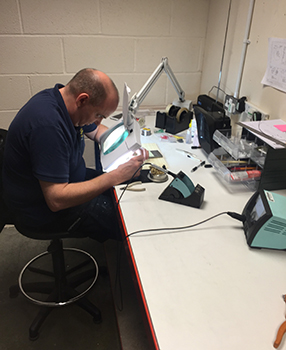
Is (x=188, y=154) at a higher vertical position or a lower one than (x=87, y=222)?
higher

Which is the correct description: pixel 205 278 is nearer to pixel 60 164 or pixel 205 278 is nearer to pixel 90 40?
pixel 60 164

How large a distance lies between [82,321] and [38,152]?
974 mm

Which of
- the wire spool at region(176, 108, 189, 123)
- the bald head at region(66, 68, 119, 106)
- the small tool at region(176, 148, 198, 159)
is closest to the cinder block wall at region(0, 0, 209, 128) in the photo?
the wire spool at region(176, 108, 189, 123)

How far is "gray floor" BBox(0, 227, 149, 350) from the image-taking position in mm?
1416

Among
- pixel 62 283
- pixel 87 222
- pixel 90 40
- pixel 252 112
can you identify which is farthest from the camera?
pixel 90 40

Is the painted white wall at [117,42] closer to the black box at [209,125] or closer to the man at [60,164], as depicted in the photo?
the black box at [209,125]

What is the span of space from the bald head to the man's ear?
2cm

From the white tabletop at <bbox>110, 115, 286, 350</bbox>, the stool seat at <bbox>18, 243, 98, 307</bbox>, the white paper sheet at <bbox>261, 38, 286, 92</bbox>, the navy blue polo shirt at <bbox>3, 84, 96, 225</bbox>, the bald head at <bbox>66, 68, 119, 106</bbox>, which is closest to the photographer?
the white tabletop at <bbox>110, 115, 286, 350</bbox>

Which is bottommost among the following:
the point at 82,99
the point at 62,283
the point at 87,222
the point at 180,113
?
the point at 62,283

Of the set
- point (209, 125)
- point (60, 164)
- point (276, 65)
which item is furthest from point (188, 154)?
point (60, 164)

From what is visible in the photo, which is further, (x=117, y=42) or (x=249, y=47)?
(x=117, y=42)

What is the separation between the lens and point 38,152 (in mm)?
1116

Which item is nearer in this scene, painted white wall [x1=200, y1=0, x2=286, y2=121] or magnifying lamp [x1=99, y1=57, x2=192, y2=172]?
magnifying lamp [x1=99, y1=57, x2=192, y2=172]

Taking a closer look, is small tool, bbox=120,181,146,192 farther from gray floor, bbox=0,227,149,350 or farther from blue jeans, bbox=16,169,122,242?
gray floor, bbox=0,227,149,350
